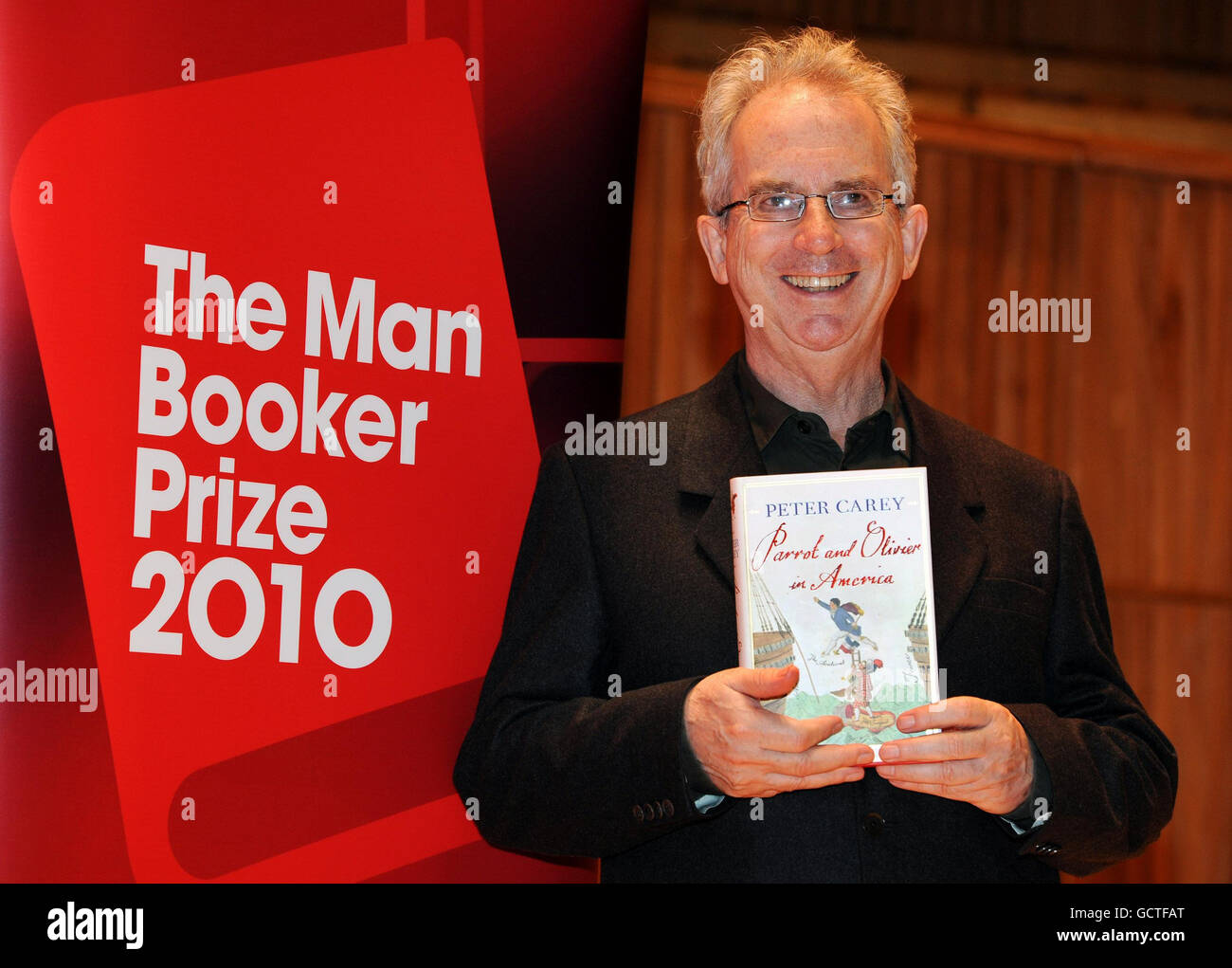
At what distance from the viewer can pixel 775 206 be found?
2.26 m

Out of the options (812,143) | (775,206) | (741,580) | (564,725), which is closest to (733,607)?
(741,580)

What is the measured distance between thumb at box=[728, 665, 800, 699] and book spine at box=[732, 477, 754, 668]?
6 cm

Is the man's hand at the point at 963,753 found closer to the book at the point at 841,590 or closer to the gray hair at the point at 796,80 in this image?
the book at the point at 841,590

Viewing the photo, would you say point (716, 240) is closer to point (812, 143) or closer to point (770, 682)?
point (812, 143)

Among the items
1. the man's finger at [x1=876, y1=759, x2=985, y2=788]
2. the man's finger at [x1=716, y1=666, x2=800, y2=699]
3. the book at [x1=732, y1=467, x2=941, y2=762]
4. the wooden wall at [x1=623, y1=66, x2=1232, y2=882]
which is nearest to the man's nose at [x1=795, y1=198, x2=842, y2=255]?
the book at [x1=732, y1=467, x2=941, y2=762]

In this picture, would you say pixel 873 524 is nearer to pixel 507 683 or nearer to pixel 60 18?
pixel 507 683

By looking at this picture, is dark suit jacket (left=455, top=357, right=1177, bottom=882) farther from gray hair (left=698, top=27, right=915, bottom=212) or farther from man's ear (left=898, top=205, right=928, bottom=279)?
gray hair (left=698, top=27, right=915, bottom=212)

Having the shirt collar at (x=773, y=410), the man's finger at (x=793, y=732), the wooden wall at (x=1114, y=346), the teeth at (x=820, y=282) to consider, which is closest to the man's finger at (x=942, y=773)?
the man's finger at (x=793, y=732)

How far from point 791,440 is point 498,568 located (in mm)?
645

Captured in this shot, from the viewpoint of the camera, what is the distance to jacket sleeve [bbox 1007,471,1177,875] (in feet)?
6.63

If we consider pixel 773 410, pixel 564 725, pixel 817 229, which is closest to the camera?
pixel 564 725

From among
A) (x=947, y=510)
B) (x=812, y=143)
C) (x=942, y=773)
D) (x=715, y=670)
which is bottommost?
(x=942, y=773)

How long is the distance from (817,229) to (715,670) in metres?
0.76

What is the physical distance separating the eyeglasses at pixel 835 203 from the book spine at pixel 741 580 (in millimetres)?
578
